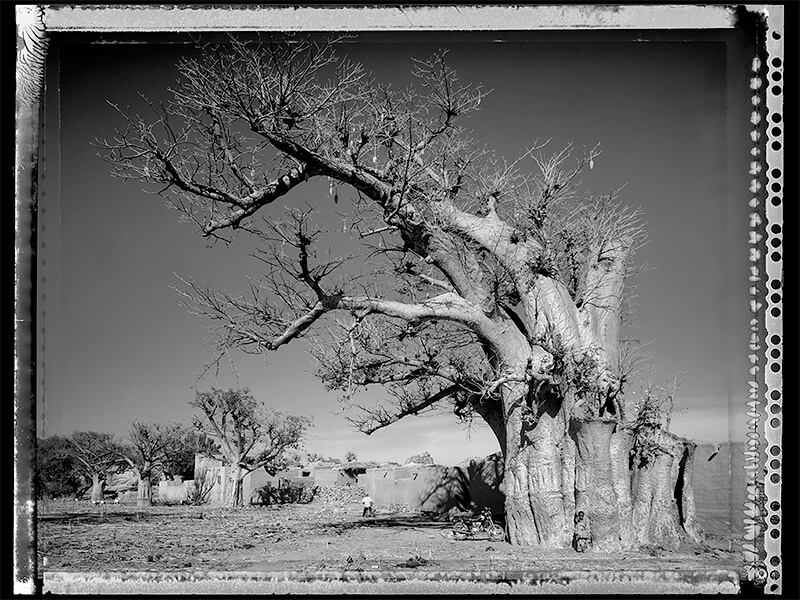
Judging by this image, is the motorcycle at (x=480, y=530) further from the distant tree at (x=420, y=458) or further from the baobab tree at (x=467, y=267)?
the distant tree at (x=420, y=458)

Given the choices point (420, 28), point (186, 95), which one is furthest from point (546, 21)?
point (186, 95)

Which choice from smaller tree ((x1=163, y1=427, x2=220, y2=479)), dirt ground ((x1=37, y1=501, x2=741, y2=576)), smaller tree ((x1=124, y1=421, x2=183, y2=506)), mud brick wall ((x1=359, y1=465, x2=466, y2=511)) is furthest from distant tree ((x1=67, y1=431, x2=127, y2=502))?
dirt ground ((x1=37, y1=501, x2=741, y2=576))

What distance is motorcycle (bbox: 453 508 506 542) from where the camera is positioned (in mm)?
9875

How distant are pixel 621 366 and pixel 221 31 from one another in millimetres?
6154

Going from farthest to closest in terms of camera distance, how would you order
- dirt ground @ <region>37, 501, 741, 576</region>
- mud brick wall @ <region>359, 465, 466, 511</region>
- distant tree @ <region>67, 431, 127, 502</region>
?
distant tree @ <region>67, 431, 127, 502</region> → mud brick wall @ <region>359, 465, 466, 511</region> → dirt ground @ <region>37, 501, 741, 576</region>

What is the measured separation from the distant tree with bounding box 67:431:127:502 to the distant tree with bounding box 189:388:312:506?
307 centimetres

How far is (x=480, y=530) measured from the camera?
10281 mm

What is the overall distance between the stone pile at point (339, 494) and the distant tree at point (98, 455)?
7.02 metres

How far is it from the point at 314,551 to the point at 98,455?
19.0m

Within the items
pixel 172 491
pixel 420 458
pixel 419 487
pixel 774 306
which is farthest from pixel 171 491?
pixel 774 306

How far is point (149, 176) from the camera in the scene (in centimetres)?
742

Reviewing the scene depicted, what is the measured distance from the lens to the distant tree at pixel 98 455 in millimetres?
24125

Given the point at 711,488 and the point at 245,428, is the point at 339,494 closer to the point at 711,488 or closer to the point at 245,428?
the point at 245,428

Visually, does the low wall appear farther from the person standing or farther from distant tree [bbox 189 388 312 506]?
the person standing
